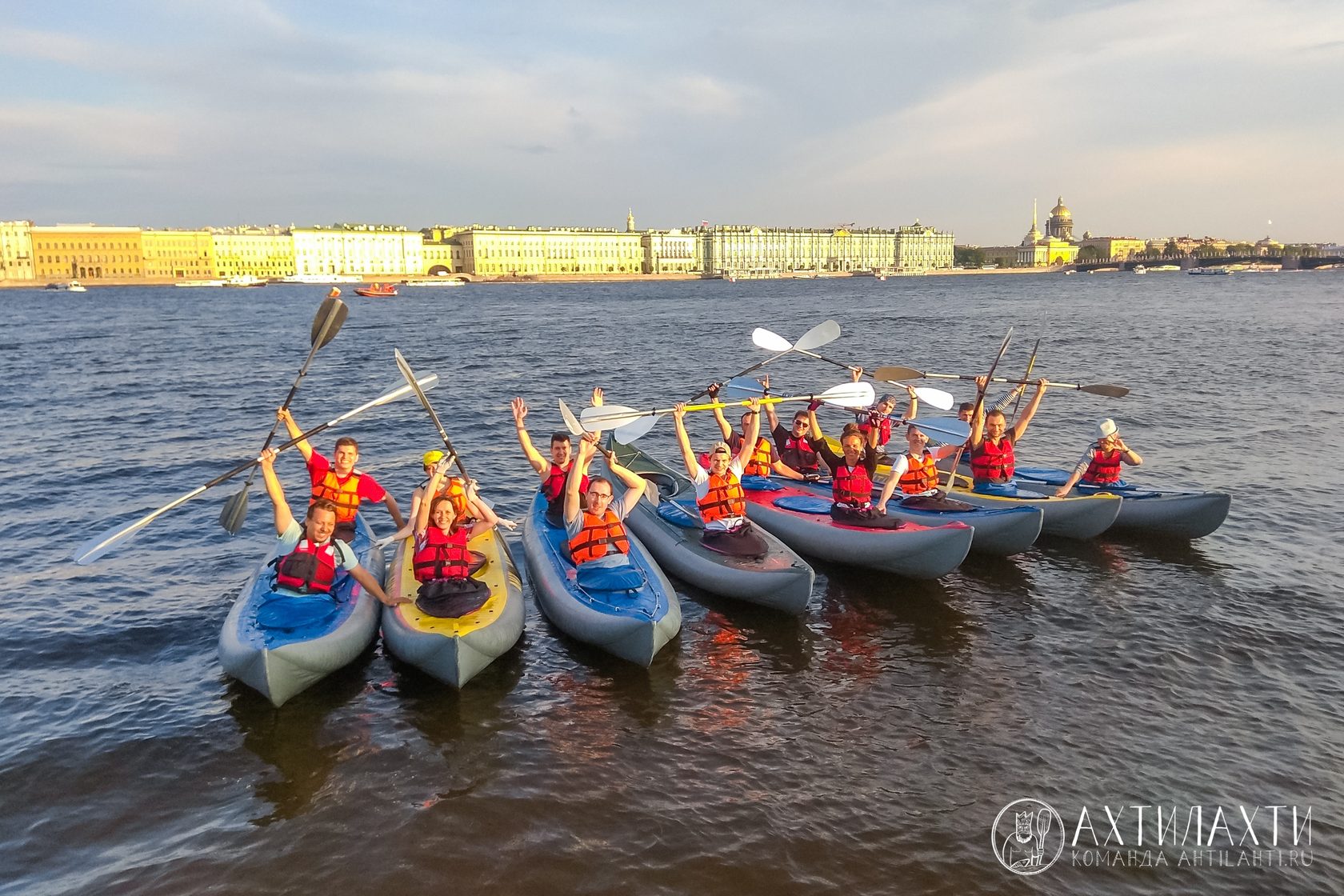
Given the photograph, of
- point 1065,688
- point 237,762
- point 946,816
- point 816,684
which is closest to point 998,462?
point 1065,688

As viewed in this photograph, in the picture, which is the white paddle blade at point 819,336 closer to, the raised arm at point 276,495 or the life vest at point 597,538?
the life vest at point 597,538

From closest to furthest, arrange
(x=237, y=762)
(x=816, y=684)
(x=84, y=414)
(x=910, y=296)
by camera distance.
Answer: (x=237, y=762) < (x=816, y=684) < (x=84, y=414) < (x=910, y=296)

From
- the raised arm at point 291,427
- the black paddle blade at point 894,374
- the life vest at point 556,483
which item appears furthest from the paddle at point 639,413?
the raised arm at point 291,427

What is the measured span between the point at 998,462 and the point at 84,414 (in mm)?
21889

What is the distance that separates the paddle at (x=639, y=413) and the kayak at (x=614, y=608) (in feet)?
5.03

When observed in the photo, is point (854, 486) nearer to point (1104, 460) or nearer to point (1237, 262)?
point (1104, 460)

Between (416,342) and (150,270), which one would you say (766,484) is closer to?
(416,342)

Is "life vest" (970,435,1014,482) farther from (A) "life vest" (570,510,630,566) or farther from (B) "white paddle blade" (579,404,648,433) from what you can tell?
(A) "life vest" (570,510,630,566)

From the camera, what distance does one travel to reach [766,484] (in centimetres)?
1158

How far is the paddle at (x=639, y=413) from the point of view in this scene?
1002 centimetres

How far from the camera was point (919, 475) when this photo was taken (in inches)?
425

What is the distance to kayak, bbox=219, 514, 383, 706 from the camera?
697 centimetres

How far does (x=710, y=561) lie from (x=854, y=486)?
6.82ft

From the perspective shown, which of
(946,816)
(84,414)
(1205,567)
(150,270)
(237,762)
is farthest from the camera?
(150,270)
